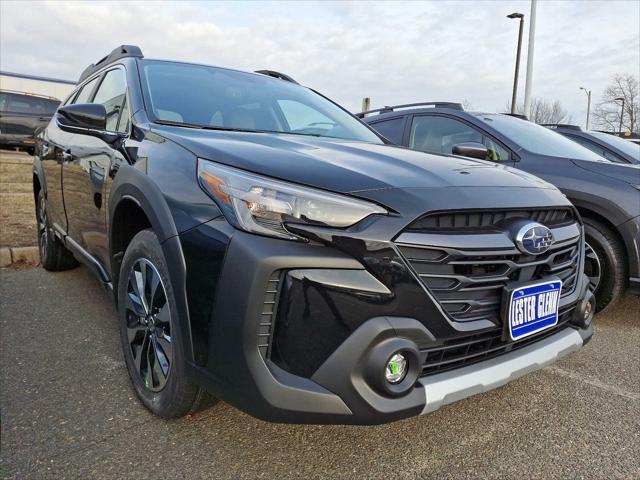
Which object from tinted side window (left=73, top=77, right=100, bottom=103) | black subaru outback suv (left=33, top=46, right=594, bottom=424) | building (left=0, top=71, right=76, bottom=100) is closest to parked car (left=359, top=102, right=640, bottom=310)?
black subaru outback suv (left=33, top=46, right=594, bottom=424)

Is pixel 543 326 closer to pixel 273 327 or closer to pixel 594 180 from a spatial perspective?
pixel 273 327

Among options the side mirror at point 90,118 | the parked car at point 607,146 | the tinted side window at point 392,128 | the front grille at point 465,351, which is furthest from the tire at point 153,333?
the parked car at point 607,146

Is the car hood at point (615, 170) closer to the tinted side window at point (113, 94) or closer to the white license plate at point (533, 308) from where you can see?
the white license plate at point (533, 308)

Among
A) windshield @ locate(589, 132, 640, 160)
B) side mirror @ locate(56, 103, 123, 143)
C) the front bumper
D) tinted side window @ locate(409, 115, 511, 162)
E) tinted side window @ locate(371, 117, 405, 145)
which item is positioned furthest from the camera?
tinted side window @ locate(371, 117, 405, 145)

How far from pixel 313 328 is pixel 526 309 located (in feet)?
2.69

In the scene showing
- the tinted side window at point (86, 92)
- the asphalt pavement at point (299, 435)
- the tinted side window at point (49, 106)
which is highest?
the tinted side window at point (49, 106)

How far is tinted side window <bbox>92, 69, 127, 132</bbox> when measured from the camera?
2.65 meters

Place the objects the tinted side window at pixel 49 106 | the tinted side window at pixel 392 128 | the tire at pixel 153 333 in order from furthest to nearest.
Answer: the tinted side window at pixel 49 106, the tinted side window at pixel 392 128, the tire at pixel 153 333

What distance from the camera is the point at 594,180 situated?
349 centimetres

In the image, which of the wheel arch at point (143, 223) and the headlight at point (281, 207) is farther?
the wheel arch at point (143, 223)

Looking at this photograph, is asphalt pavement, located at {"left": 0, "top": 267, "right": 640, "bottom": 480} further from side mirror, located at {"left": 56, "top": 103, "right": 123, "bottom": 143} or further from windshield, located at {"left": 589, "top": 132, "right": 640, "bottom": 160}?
windshield, located at {"left": 589, "top": 132, "right": 640, "bottom": 160}

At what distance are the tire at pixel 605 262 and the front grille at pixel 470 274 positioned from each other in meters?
1.83

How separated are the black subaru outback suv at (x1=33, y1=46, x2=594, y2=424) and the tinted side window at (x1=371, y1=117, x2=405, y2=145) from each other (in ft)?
8.58

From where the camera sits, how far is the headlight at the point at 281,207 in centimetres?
153
